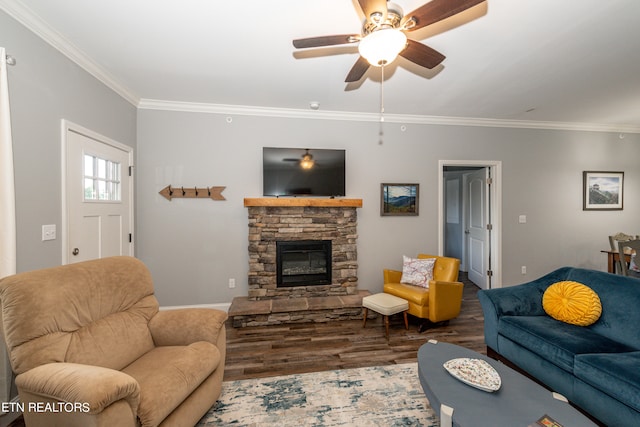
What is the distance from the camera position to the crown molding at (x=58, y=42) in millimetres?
1831

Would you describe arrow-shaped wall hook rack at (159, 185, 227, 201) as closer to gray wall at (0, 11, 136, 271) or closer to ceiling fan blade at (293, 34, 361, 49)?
gray wall at (0, 11, 136, 271)

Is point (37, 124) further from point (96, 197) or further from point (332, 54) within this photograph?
point (332, 54)

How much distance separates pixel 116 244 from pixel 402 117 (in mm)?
4055

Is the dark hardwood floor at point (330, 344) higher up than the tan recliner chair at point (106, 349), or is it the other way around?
the tan recliner chair at point (106, 349)

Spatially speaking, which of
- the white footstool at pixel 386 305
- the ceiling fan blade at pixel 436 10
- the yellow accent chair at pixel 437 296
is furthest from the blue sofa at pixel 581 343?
the ceiling fan blade at pixel 436 10

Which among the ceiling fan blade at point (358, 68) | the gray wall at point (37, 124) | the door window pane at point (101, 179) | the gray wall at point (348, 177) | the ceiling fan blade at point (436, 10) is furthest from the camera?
the gray wall at point (348, 177)

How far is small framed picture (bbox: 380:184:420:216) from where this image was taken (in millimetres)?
3951

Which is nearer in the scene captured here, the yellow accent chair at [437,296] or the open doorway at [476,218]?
the yellow accent chair at [437,296]

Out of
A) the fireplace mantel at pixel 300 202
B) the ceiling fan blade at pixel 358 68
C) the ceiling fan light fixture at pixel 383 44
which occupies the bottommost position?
the fireplace mantel at pixel 300 202

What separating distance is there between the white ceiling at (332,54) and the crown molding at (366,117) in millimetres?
85

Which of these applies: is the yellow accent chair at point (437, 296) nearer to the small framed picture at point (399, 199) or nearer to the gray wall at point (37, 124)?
the small framed picture at point (399, 199)

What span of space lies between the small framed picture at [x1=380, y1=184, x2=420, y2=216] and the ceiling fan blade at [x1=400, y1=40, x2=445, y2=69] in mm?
2145

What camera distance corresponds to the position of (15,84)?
1.84 meters

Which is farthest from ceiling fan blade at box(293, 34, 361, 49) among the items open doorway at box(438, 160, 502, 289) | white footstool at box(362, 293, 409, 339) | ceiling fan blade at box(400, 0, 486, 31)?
open doorway at box(438, 160, 502, 289)
